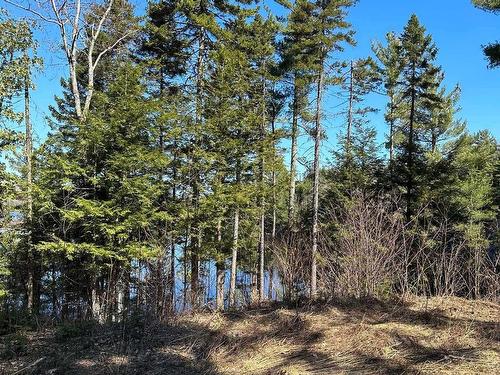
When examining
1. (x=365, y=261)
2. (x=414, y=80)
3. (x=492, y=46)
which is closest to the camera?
(x=365, y=261)

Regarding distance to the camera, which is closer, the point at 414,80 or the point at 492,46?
the point at 492,46

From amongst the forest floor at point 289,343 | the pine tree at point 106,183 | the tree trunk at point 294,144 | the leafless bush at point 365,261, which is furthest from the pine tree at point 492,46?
the tree trunk at point 294,144

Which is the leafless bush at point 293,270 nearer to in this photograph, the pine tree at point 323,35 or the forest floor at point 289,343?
the forest floor at point 289,343

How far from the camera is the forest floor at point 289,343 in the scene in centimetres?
413

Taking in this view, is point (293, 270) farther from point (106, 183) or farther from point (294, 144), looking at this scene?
point (294, 144)

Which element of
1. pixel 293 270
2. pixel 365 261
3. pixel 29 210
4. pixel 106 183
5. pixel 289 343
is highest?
pixel 106 183

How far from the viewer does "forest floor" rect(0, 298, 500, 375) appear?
13.6 ft

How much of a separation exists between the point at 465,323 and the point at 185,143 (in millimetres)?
12248

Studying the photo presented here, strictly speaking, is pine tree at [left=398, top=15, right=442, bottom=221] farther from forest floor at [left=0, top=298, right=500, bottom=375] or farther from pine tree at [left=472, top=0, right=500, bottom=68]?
forest floor at [left=0, top=298, right=500, bottom=375]

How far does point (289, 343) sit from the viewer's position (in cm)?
487

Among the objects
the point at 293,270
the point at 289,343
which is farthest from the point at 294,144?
the point at 289,343

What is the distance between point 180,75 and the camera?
17.0m

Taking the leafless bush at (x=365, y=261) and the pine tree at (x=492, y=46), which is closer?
the leafless bush at (x=365, y=261)

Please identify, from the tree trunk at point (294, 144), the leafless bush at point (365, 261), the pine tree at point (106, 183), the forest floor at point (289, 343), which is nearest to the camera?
the forest floor at point (289, 343)
